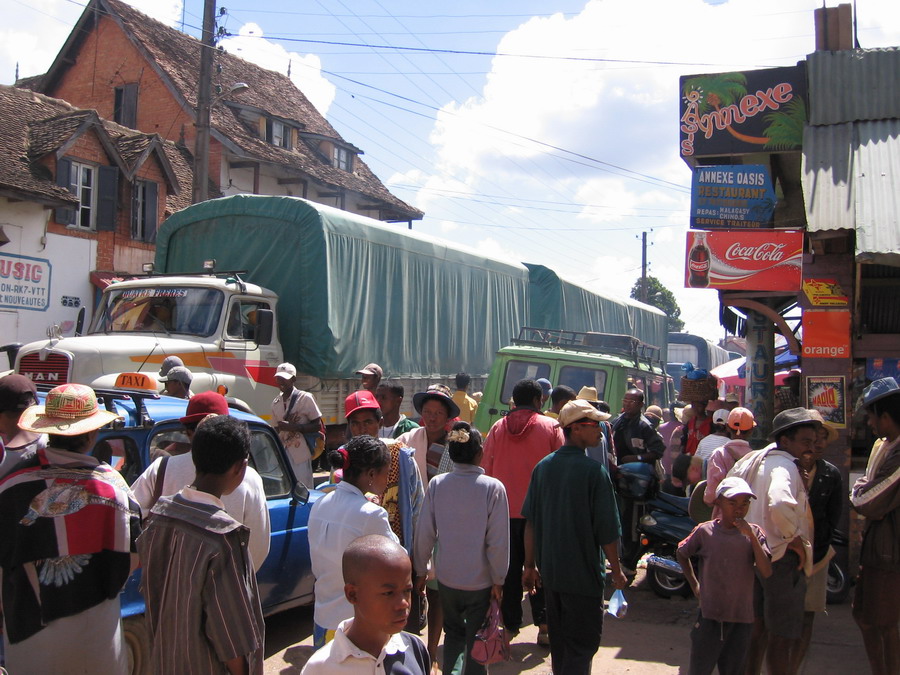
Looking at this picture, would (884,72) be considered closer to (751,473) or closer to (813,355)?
(813,355)

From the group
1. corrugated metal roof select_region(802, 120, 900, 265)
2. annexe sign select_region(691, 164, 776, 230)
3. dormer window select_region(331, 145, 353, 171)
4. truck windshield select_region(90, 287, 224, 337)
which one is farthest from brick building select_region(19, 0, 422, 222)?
corrugated metal roof select_region(802, 120, 900, 265)

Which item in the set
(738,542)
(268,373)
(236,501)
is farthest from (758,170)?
(236,501)

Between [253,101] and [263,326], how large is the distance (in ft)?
65.3

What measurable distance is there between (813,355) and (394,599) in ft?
19.9

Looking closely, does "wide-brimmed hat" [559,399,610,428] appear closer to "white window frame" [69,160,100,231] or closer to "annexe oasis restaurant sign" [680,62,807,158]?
"annexe oasis restaurant sign" [680,62,807,158]

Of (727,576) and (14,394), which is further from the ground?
(14,394)

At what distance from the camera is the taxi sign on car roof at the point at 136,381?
25.0ft

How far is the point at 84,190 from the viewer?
775 inches

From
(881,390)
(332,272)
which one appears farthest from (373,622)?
(332,272)

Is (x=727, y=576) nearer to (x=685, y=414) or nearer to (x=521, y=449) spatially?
(x=521, y=449)

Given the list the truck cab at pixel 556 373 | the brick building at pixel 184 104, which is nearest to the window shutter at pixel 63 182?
the brick building at pixel 184 104

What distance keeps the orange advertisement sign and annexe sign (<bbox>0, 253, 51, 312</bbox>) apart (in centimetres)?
1560

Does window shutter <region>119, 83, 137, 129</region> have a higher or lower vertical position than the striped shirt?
higher

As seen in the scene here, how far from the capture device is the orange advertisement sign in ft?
23.9
